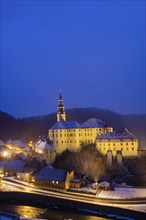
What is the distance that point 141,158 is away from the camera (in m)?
38.2

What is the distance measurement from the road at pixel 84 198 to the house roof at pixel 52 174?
1.73m

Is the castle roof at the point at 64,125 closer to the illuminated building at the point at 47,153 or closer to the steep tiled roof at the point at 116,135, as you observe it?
the illuminated building at the point at 47,153

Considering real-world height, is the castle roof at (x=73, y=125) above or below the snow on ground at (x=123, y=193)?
above

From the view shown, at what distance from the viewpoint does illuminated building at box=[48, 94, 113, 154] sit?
44156 mm

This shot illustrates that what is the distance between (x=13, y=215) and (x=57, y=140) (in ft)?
61.3

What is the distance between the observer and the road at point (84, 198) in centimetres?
2817

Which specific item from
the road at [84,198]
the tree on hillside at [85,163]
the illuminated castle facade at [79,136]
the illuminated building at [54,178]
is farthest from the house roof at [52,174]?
the illuminated castle facade at [79,136]

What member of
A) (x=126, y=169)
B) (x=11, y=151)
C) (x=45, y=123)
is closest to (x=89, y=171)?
(x=126, y=169)

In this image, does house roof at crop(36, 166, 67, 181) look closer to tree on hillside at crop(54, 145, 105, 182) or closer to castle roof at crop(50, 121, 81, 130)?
tree on hillside at crop(54, 145, 105, 182)

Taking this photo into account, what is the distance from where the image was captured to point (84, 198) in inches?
1203

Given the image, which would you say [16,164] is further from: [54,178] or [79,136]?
[79,136]

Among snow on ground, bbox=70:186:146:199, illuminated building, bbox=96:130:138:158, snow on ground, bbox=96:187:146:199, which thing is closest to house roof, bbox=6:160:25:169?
snow on ground, bbox=70:186:146:199

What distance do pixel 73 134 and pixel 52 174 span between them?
10995 mm

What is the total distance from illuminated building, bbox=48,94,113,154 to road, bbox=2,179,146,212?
9855 millimetres
